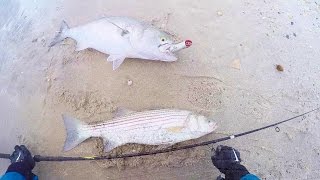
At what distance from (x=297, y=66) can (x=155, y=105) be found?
152cm

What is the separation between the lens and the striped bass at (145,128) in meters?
3.04

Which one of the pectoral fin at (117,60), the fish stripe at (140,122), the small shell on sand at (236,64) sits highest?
the pectoral fin at (117,60)

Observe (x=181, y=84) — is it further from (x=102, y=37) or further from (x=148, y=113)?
(x=102, y=37)

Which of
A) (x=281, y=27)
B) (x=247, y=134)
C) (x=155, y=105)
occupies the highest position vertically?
(x=281, y=27)

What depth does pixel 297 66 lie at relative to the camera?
3781 mm

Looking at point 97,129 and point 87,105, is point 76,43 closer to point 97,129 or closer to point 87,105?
point 87,105

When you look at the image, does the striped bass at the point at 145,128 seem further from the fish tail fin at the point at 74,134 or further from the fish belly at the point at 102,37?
the fish belly at the point at 102,37

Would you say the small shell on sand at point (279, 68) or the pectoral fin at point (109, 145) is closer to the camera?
the pectoral fin at point (109, 145)

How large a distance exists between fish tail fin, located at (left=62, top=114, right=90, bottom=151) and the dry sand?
0.13 meters

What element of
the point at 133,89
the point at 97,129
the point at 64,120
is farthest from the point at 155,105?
the point at 64,120

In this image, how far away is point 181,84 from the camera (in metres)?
3.50

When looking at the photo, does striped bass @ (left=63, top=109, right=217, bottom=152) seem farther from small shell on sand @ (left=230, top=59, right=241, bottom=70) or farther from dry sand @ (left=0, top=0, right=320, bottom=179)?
small shell on sand @ (left=230, top=59, right=241, bottom=70)

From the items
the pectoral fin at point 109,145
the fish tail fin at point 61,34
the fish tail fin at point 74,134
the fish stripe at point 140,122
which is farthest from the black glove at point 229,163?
the fish tail fin at point 61,34

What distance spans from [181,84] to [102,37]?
854 millimetres
